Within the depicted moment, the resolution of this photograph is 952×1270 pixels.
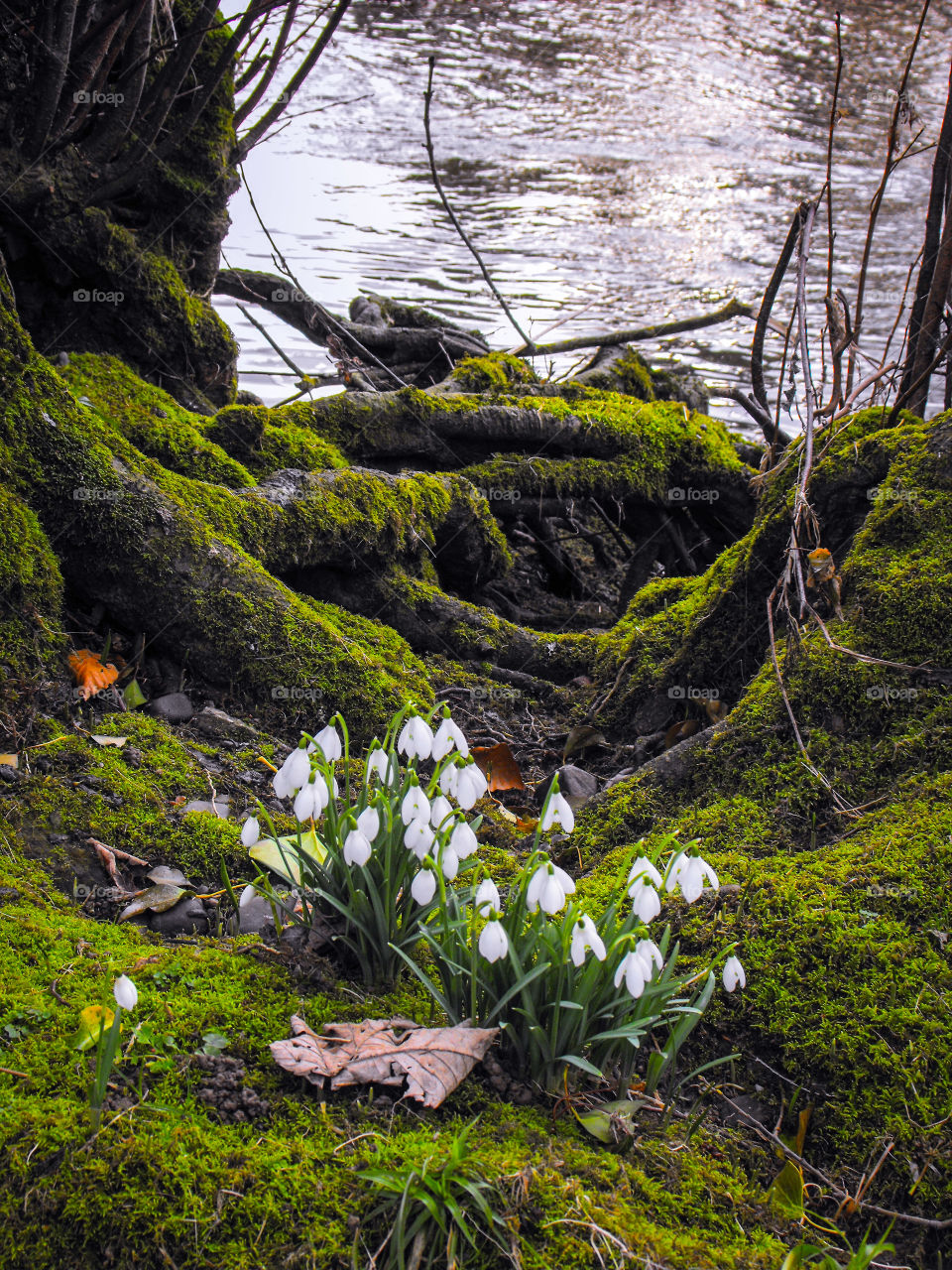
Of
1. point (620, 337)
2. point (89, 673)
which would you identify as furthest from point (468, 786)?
point (620, 337)

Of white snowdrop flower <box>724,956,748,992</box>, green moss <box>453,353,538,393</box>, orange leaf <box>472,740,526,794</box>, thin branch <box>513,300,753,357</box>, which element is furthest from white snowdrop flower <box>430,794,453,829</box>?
thin branch <box>513,300,753,357</box>

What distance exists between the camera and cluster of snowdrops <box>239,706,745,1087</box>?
1.90 meters

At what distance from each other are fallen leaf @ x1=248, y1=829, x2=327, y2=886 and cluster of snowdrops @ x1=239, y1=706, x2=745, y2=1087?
0.12ft

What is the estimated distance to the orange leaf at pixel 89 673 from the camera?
10.5ft

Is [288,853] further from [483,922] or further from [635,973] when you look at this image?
[635,973]

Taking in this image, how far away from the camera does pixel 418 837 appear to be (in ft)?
6.73

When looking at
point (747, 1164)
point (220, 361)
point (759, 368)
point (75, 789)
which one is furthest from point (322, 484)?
point (747, 1164)

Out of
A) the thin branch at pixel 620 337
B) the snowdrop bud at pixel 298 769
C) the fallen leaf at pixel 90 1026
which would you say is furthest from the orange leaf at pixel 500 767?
the thin branch at pixel 620 337

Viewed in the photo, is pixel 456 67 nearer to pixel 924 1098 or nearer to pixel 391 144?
pixel 391 144

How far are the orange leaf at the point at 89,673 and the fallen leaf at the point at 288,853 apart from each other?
99cm

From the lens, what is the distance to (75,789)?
9.23 feet

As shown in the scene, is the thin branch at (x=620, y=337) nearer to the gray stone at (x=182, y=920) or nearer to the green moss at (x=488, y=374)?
the green moss at (x=488, y=374)

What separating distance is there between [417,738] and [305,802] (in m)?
0.30

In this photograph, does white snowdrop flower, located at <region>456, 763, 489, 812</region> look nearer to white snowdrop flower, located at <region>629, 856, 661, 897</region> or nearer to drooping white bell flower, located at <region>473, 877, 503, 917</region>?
drooping white bell flower, located at <region>473, 877, 503, 917</region>
